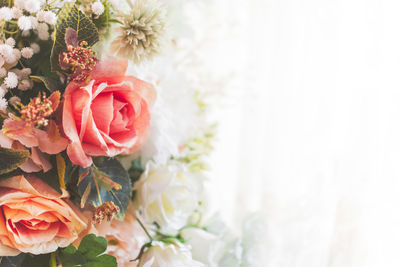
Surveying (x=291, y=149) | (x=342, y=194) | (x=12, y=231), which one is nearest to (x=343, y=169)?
(x=342, y=194)

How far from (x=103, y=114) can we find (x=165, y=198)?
0.18 metres

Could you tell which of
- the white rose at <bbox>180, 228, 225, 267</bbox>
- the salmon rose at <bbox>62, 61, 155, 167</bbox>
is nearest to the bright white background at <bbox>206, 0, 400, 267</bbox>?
the white rose at <bbox>180, 228, 225, 267</bbox>

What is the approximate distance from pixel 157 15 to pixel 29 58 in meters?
0.17

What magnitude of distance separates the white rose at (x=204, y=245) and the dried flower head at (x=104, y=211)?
18 cm

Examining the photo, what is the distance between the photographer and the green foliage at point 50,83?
414 mm

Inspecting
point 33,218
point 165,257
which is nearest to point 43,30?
point 33,218

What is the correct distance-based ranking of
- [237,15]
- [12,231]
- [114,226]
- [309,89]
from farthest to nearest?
[237,15], [309,89], [114,226], [12,231]

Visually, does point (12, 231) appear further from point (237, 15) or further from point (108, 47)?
point (237, 15)

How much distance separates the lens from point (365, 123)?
54 cm

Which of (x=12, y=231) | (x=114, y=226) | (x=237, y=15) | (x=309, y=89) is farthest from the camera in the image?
(x=237, y=15)

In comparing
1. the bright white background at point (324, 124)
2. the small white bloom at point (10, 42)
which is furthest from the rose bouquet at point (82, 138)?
the bright white background at point (324, 124)

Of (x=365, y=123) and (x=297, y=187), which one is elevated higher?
(x=365, y=123)

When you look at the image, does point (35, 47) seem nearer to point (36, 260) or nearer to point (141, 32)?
point (141, 32)

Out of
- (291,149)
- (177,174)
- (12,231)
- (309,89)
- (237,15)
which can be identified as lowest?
(12,231)
